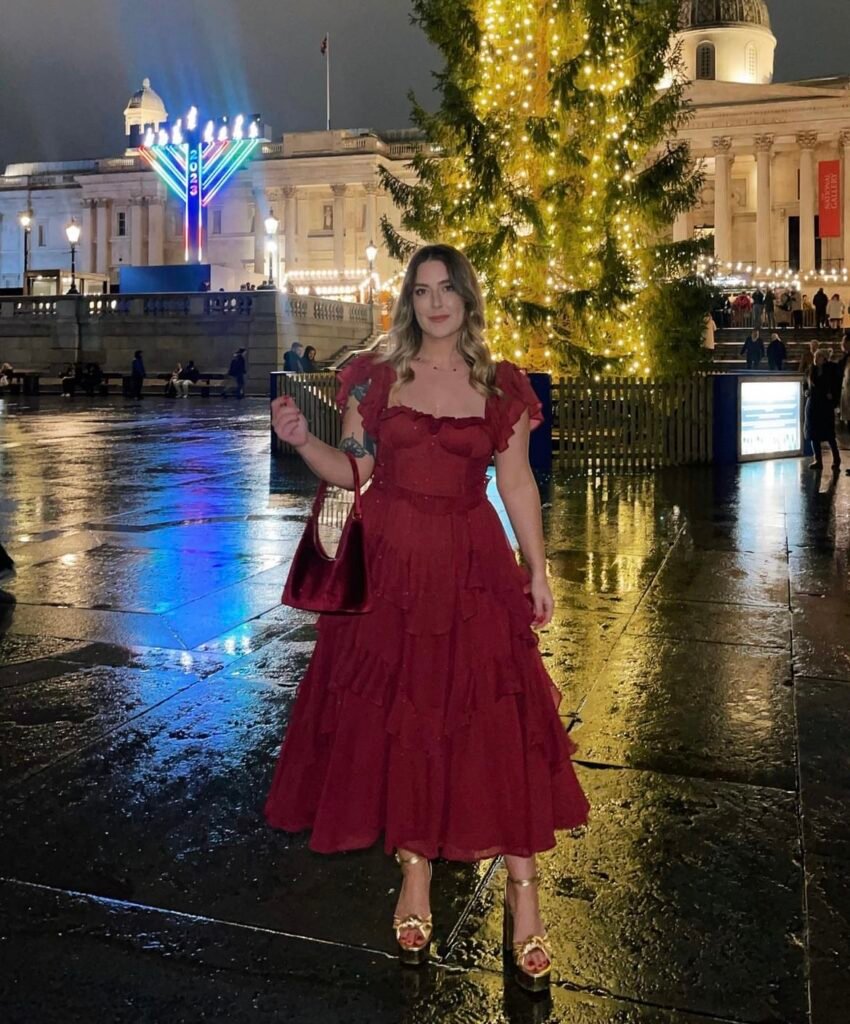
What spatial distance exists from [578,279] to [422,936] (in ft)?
46.2

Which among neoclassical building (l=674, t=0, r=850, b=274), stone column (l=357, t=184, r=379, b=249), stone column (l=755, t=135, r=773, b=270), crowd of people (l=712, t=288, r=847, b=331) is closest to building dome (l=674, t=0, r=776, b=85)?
neoclassical building (l=674, t=0, r=850, b=274)

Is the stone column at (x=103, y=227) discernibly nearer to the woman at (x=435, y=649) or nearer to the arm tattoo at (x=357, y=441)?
the arm tattoo at (x=357, y=441)

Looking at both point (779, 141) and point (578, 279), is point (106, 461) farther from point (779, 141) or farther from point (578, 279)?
point (779, 141)

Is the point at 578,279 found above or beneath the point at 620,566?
above

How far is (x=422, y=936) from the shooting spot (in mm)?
2998

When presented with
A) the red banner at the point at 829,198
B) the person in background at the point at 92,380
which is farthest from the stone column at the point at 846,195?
the person in background at the point at 92,380

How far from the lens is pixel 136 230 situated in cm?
9212

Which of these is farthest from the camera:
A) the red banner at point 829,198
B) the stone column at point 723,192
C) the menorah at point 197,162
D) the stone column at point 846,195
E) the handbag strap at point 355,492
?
the stone column at point 723,192

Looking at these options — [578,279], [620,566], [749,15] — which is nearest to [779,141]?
[749,15]

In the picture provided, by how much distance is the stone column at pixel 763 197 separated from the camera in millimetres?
69938

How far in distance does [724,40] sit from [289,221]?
34813 millimetres

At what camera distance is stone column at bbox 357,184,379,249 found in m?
83.2

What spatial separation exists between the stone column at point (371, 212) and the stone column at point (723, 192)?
25.4m

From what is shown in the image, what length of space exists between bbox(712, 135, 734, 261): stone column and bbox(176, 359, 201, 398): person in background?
40.9m
